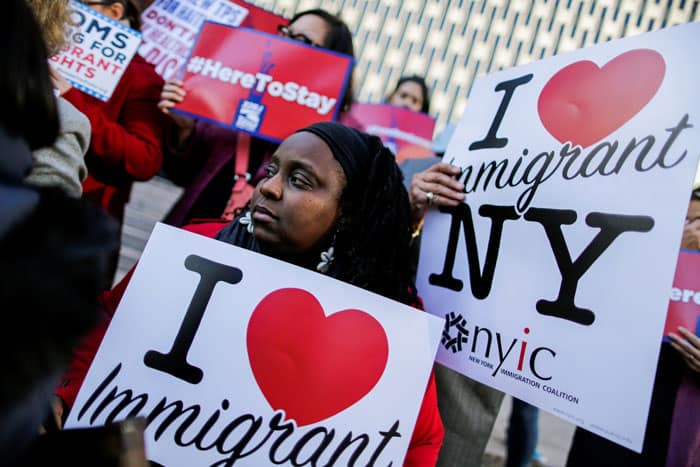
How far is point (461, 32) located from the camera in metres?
44.9

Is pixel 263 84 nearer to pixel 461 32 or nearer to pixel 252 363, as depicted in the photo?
pixel 252 363

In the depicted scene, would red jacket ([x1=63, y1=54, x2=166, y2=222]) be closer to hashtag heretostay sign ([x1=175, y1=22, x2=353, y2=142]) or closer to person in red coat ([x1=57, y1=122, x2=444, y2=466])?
hashtag heretostay sign ([x1=175, y1=22, x2=353, y2=142])

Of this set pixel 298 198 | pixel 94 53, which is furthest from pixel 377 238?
pixel 94 53

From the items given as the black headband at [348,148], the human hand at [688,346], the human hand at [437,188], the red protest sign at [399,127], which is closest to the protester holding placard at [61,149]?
the black headband at [348,148]

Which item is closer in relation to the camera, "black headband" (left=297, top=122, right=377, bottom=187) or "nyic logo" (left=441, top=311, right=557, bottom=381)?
"nyic logo" (left=441, top=311, right=557, bottom=381)

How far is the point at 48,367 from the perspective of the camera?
1.17 ft

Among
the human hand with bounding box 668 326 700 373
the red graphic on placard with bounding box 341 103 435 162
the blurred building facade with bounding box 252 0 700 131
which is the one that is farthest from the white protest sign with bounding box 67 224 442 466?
the blurred building facade with bounding box 252 0 700 131

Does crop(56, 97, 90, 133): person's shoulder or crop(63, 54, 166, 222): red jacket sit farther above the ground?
crop(63, 54, 166, 222): red jacket

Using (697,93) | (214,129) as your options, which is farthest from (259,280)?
(214,129)

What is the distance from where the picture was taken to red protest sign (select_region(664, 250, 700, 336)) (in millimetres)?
1371

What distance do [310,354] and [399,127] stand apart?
1948mm

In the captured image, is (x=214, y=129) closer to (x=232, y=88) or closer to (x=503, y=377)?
(x=232, y=88)

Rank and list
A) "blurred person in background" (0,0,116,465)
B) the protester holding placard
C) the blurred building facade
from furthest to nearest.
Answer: the blurred building facade, the protester holding placard, "blurred person in background" (0,0,116,465)

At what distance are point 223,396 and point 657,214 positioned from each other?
888 mm
